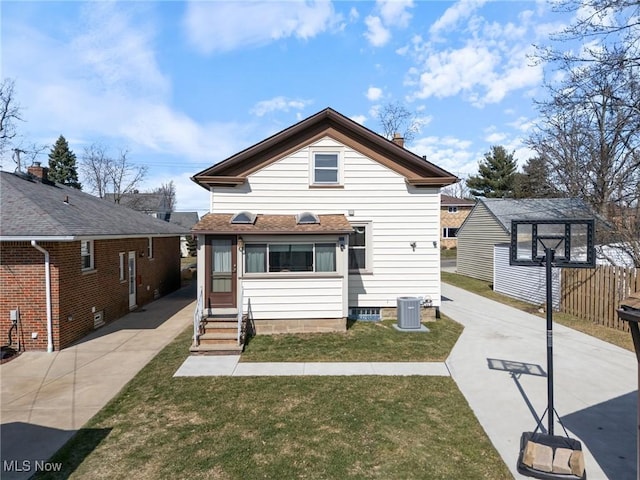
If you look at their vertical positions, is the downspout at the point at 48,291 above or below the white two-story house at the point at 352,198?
below

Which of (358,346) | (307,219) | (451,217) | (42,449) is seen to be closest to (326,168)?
(307,219)

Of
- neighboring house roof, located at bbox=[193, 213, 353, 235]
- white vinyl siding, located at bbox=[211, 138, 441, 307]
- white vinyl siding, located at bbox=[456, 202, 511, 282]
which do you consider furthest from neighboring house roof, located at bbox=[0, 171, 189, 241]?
white vinyl siding, located at bbox=[456, 202, 511, 282]

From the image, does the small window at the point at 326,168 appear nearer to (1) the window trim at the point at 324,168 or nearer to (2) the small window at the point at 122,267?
(1) the window trim at the point at 324,168

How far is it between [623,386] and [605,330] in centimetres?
471

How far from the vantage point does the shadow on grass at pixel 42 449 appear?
4.42 metres

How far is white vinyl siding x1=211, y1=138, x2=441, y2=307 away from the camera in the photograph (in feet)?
38.2

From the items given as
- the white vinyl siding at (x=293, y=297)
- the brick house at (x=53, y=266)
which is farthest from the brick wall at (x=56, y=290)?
the white vinyl siding at (x=293, y=297)

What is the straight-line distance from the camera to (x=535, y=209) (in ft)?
67.6

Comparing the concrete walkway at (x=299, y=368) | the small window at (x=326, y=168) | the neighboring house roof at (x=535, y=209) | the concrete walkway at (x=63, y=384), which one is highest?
the small window at (x=326, y=168)

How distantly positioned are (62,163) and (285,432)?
190 ft

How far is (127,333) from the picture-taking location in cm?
1066

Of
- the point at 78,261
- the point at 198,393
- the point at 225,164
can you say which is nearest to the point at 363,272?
the point at 225,164

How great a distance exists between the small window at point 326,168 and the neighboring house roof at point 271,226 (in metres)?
1.35

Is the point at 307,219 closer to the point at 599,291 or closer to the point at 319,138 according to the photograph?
the point at 319,138
